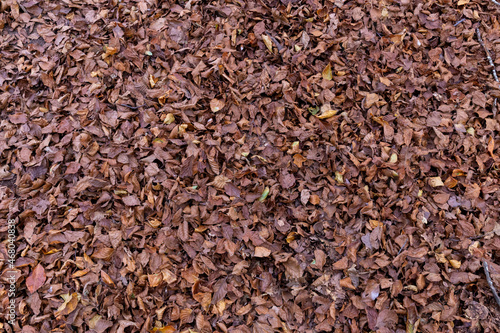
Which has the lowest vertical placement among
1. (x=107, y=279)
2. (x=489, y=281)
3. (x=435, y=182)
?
(x=489, y=281)

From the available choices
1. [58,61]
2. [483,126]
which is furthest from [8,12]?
[483,126]

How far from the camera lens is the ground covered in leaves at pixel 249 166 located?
1.72m

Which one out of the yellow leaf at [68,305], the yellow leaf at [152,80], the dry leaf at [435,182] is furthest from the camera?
the yellow leaf at [152,80]

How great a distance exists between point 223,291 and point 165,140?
916 mm

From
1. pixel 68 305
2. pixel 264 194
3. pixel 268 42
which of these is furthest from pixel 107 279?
pixel 268 42

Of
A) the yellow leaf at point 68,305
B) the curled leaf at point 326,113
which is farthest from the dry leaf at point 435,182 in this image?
the yellow leaf at point 68,305

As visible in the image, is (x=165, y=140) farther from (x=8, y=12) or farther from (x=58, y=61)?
(x=8, y=12)

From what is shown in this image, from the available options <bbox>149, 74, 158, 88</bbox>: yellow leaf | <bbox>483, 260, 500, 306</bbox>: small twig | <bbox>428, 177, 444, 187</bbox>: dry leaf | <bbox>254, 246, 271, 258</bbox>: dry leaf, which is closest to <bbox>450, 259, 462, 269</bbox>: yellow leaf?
<bbox>483, 260, 500, 306</bbox>: small twig

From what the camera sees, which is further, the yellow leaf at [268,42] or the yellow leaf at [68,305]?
the yellow leaf at [268,42]

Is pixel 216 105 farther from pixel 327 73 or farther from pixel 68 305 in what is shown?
pixel 68 305

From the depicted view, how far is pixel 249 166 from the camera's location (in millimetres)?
1894

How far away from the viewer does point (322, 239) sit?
71.6 inches

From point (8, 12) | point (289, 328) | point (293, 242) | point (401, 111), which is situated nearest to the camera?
point (289, 328)

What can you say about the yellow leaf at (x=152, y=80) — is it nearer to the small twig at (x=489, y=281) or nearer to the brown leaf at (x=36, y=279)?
the brown leaf at (x=36, y=279)
